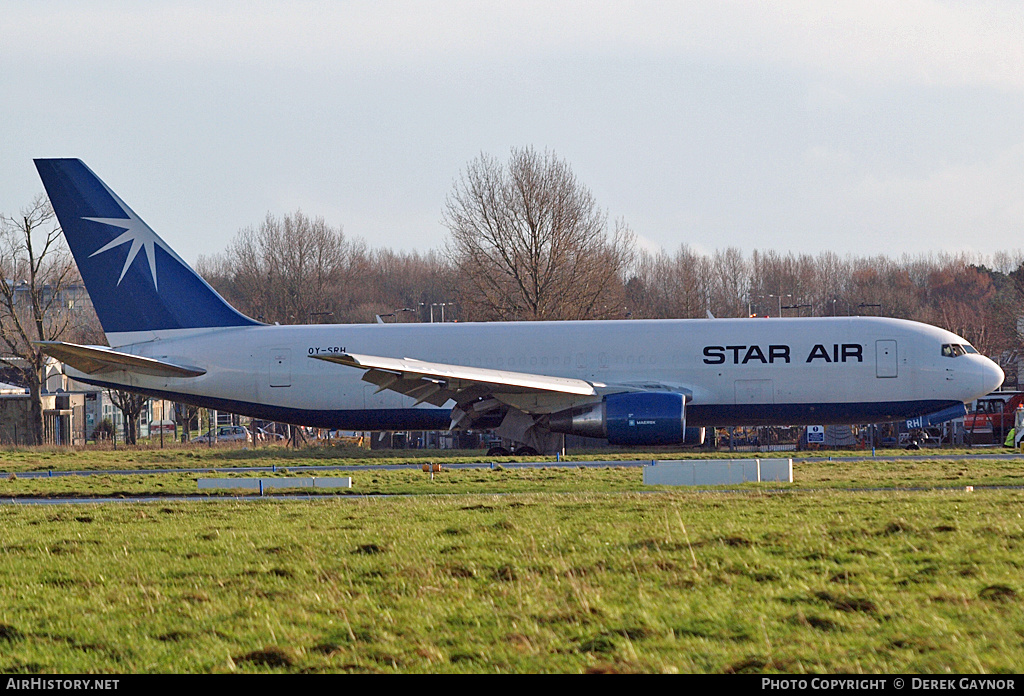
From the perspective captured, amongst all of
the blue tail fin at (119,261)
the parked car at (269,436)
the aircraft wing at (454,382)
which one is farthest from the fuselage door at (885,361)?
the parked car at (269,436)

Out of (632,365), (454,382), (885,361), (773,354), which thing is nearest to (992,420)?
(885,361)

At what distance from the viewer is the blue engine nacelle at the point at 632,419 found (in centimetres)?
2955

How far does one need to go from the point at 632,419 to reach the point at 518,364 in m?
4.34

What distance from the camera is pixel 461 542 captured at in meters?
13.1

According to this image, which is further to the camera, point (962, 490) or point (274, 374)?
point (274, 374)

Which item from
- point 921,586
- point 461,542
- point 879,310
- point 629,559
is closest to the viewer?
point 921,586

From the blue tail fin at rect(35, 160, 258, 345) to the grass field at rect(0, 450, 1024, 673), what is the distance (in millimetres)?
16306

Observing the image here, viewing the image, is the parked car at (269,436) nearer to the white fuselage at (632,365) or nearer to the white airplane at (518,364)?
the white airplane at (518,364)

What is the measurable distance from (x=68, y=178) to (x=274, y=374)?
8.59 metres

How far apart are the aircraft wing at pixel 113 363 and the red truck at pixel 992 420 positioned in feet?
97.7

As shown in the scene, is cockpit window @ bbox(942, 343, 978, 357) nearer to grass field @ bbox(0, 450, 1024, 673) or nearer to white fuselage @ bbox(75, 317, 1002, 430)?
white fuselage @ bbox(75, 317, 1002, 430)

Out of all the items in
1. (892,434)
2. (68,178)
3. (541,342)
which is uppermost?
(68,178)
